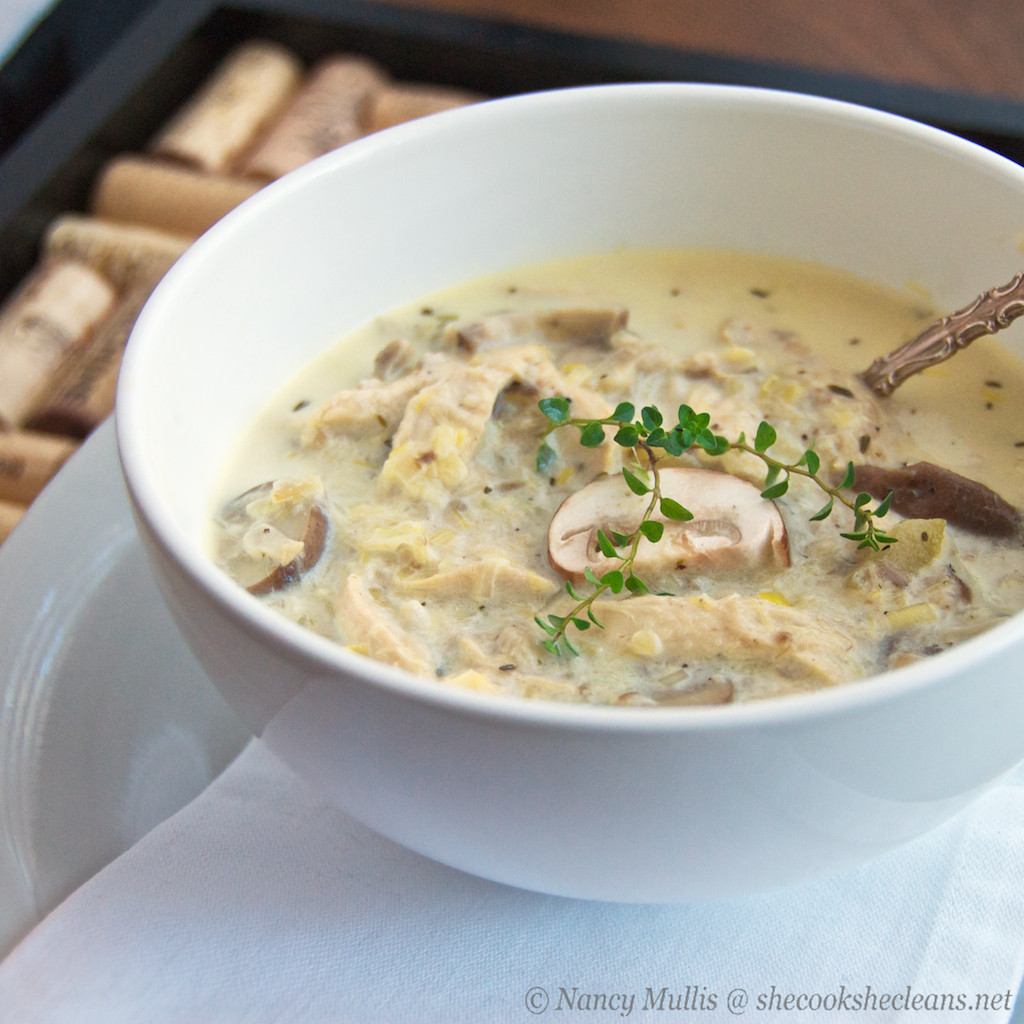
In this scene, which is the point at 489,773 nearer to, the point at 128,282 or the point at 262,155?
the point at 128,282

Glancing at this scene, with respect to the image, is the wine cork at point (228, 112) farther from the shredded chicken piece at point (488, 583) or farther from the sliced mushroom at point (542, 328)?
the shredded chicken piece at point (488, 583)

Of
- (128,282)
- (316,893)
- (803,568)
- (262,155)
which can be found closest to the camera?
(316,893)

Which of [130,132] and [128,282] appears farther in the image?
[130,132]

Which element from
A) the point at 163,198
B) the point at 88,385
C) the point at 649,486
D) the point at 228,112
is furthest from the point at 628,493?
the point at 228,112

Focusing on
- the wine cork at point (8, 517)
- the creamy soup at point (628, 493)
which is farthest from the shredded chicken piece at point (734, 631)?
the wine cork at point (8, 517)

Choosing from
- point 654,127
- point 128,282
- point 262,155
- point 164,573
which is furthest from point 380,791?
point 262,155

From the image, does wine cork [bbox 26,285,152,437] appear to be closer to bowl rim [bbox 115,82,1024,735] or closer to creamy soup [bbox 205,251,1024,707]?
creamy soup [bbox 205,251,1024,707]
